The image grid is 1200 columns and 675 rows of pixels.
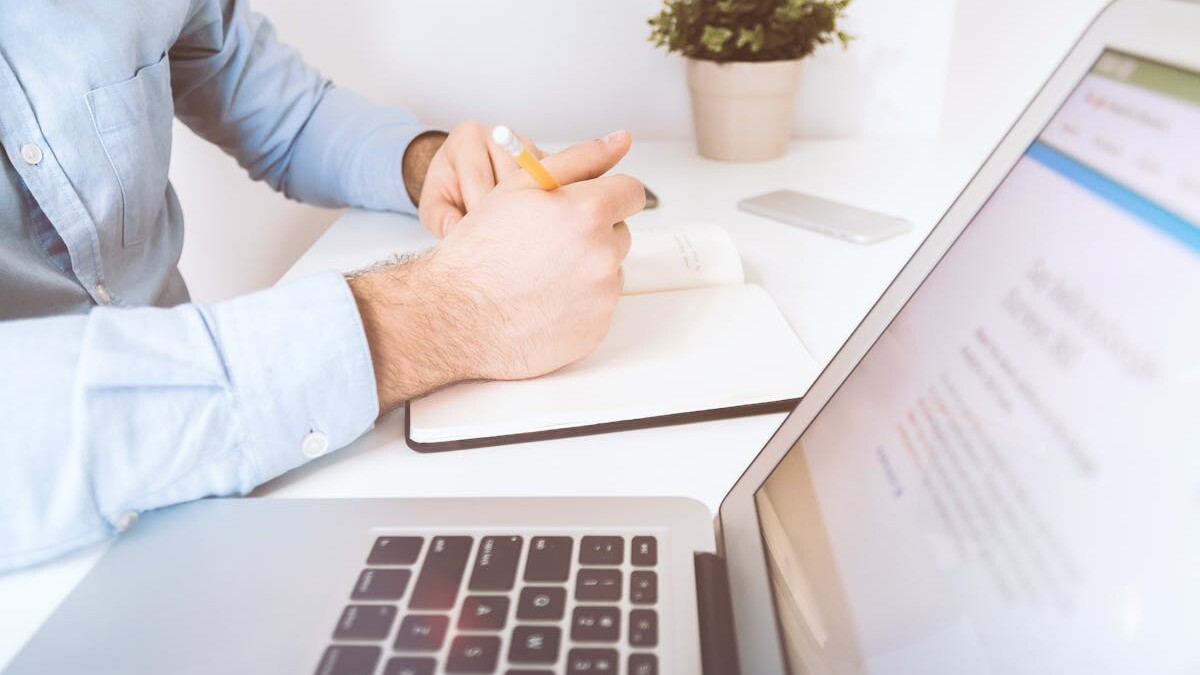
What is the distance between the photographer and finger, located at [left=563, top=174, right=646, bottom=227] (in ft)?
1.69

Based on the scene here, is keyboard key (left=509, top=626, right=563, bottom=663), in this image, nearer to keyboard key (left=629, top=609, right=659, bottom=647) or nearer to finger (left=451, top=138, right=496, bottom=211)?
keyboard key (left=629, top=609, right=659, bottom=647)

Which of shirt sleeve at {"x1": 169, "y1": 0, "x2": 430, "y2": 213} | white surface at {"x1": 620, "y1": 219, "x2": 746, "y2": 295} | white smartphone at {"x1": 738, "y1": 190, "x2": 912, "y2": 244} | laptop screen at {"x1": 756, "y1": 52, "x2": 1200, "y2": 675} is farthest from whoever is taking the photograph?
shirt sleeve at {"x1": 169, "y1": 0, "x2": 430, "y2": 213}

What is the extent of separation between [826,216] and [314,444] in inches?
21.3

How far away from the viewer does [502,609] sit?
0.31 meters

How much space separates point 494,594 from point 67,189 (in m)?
0.56

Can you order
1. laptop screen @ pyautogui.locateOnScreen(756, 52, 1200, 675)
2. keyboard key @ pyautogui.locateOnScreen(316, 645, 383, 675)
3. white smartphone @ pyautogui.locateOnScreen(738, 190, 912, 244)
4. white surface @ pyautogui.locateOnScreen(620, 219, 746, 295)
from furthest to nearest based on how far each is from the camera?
white smartphone @ pyautogui.locateOnScreen(738, 190, 912, 244) → white surface @ pyautogui.locateOnScreen(620, 219, 746, 295) → keyboard key @ pyautogui.locateOnScreen(316, 645, 383, 675) → laptop screen @ pyautogui.locateOnScreen(756, 52, 1200, 675)

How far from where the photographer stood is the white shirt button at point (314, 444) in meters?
0.43

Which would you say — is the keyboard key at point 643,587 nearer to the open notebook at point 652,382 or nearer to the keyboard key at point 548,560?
the keyboard key at point 548,560

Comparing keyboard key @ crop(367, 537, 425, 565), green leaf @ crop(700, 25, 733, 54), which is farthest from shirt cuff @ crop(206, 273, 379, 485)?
green leaf @ crop(700, 25, 733, 54)

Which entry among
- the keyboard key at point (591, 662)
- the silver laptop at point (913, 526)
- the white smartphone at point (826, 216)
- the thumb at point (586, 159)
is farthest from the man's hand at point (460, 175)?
the keyboard key at point (591, 662)

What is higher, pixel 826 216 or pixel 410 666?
pixel 410 666

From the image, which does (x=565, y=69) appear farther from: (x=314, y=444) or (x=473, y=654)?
(x=473, y=654)

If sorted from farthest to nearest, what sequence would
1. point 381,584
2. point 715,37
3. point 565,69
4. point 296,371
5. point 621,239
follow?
point 565,69, point 715,37, point 621,239, point 296,371, point 381,584

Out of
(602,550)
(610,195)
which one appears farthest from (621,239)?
(602,550)
